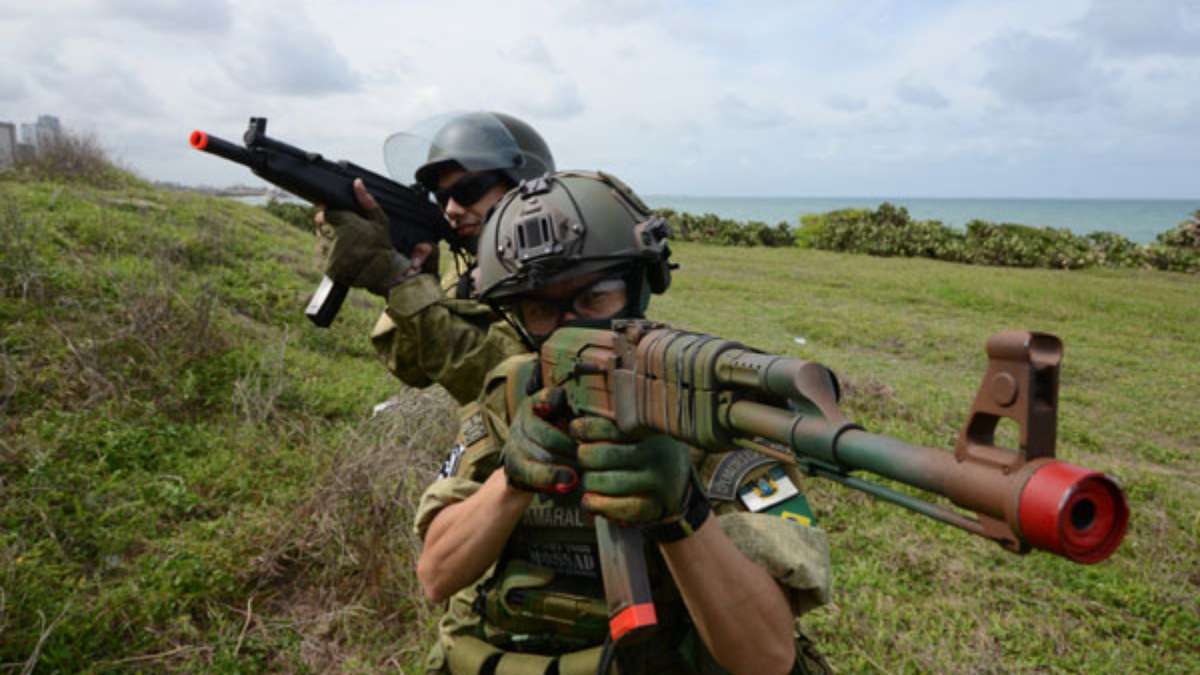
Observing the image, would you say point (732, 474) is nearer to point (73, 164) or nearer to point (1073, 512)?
point (1073, 512)

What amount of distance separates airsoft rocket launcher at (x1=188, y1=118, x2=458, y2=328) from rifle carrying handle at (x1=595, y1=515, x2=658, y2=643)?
2153 millimetres

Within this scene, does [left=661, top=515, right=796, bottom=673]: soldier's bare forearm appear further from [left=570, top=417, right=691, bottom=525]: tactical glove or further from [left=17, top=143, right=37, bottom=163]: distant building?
[left=17, top=143, right=37, bottom=163]: distant building

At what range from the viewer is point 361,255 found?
10.6 feet

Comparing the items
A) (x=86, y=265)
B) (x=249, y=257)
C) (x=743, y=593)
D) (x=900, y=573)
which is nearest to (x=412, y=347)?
(x=743, y=593)

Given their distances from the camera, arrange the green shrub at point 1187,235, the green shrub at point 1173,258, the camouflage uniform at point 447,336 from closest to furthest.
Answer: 1. the camouflage uniform at point 447,336
2. the green shrub at point 1173,258
3. the green shrub at point 1187,235

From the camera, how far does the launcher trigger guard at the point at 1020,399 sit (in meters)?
0.93

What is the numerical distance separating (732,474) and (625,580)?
1.37 feet

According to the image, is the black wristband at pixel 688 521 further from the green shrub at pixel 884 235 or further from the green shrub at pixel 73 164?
the green shrub at pixel 884 235

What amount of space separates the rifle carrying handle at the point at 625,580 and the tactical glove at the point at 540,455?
130 millimetres

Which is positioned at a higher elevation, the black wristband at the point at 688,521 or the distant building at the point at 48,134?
the distant building at the point at 48,134

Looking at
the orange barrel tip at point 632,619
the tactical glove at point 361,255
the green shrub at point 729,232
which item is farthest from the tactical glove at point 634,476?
the green shrub at point 729,232

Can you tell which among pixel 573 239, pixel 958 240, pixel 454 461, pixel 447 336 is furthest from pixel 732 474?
pixel 958 240

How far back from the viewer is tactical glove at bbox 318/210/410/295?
321cm

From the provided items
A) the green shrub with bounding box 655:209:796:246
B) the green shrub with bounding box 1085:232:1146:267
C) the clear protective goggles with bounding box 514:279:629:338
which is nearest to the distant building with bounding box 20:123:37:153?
the clear protective goggles with bounding box 514:279:629:338
